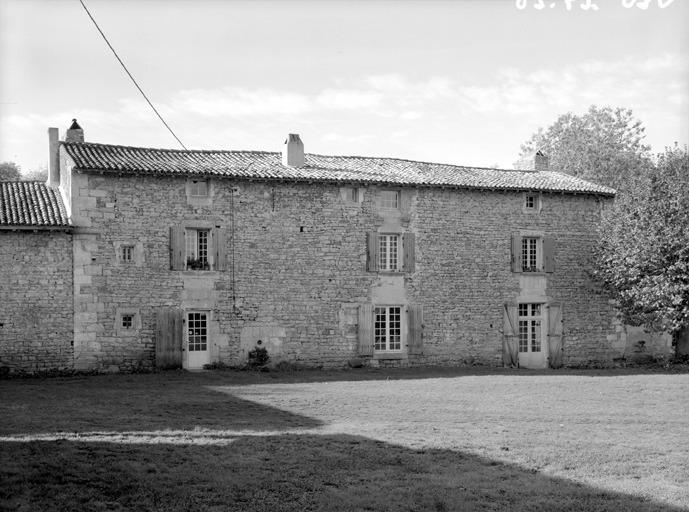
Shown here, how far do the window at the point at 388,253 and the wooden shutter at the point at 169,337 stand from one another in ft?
21.0

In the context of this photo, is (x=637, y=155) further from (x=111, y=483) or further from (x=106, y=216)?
(x=111, y=483)

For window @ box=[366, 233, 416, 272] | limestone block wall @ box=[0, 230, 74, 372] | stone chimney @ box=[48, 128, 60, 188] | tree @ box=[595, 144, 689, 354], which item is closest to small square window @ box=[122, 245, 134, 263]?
limestone block wall @ box=[0, 230, 74, 372]

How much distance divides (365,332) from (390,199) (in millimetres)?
4232

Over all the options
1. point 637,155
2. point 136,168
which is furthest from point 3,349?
point 637,155

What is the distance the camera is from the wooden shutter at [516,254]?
84.2 ft

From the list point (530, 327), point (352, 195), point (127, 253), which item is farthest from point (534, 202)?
point (127, 253)

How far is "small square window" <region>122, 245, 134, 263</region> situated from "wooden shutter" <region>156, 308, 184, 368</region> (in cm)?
167

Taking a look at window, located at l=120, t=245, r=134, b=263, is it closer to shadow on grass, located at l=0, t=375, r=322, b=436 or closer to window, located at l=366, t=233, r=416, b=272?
shadow on grass, located at l=0, t=375, r=322, b=436

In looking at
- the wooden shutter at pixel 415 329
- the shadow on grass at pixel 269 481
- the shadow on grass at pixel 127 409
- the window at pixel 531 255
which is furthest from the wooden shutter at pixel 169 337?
the shadow on grass at pixel 269 481

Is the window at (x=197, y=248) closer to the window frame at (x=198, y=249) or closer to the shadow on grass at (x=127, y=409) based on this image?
the window frame at (x=198, y=249)

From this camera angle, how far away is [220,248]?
23.0 metres

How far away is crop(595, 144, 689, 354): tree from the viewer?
24078 mm

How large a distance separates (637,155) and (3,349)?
35694mm

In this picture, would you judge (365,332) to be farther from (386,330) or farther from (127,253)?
(127,253)
